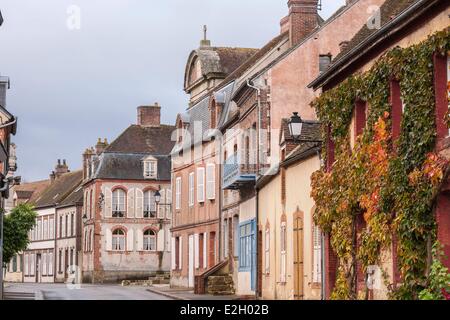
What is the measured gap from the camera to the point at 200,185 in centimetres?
4750

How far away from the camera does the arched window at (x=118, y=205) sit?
224 feet

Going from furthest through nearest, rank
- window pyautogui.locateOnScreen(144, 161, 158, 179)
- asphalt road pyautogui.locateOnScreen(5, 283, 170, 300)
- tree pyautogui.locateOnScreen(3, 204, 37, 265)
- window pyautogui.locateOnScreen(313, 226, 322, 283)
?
window pyautogui.locateOnScreen(144, 161, 158, 179), asphalt road pyautogui.locateOnScreen(5, 283, 170, 300), tree pyautogui.locateOnScreen(3, 204, 37, 265), window pyautogui.locateOnScreen(313, 226, 322, 283)

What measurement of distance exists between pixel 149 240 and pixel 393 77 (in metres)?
50.6

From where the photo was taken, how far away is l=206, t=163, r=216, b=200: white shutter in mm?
45347

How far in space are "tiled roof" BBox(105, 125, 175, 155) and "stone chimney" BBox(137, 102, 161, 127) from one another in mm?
337

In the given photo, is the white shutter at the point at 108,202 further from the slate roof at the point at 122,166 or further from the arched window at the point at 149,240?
the arched window at the point at 149,240

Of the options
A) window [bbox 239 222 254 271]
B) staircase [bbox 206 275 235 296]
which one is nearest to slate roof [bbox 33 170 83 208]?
staircase [bbox 206 275 235 296]

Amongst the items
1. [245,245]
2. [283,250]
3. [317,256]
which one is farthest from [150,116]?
[317,256]

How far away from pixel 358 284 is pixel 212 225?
24152mm

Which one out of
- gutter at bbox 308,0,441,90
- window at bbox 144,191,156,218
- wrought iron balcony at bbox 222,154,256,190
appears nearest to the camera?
gutter at bbox 308,0,441,90

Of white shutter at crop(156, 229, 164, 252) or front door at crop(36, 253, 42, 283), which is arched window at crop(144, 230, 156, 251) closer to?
white shutter at crop(156, 229, 164, 252)

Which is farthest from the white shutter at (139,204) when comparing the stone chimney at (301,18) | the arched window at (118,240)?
the stone chimney at (301,18)

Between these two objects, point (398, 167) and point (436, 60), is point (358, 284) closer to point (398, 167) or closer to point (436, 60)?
point (398, 167)
